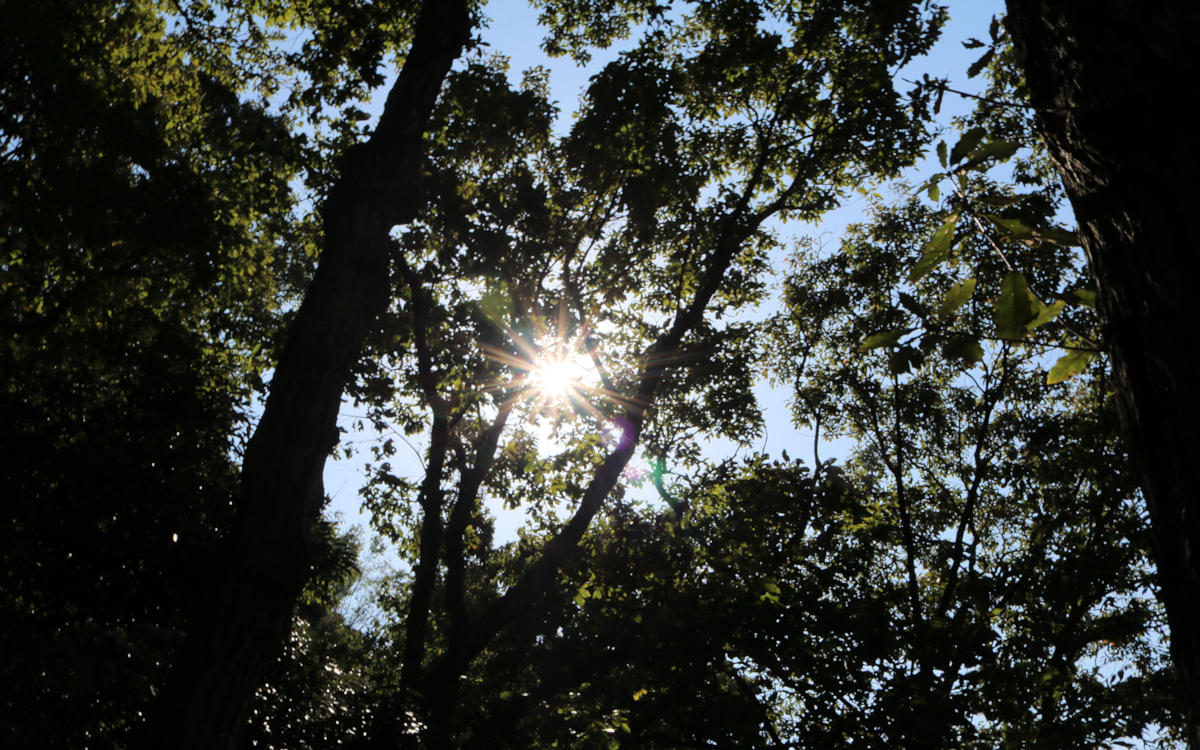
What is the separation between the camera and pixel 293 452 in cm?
445

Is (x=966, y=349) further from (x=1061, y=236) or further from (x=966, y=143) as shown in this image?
(x=966, y=143)

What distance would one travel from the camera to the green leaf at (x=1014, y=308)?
4.18ft

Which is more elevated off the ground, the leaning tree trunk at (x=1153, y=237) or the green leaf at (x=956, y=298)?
the green leaf at (x=956, y=298)

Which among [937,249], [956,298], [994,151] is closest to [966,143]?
[994,151]

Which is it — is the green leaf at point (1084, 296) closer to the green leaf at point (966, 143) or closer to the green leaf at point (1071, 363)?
the green leaf at point (1071, 363)

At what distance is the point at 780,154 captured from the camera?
11484 mm

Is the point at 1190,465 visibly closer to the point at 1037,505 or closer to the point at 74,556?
the point at 74,556

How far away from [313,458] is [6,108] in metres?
A: 10.1

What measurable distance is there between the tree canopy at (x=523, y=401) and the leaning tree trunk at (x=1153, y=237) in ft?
0.73

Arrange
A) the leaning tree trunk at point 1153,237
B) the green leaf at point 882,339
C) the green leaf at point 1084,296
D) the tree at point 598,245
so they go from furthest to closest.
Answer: the tree at point 598,245 → the green leaf at point 882,339 → the green leaf at point 1084,296 → the leaning tree trunk at point 1153,237

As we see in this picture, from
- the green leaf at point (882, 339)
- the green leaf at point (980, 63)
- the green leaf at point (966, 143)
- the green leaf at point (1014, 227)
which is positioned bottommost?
the green leaf at point (882, 339)

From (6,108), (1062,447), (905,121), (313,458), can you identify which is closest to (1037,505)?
(1062,447)

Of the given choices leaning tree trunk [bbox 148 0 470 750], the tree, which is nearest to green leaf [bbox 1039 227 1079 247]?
leaning tree trunk [bbox 148 0 470 750]

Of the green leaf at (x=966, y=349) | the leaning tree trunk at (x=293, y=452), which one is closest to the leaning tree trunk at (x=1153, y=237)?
the green leaf at (x=966, y=349)
